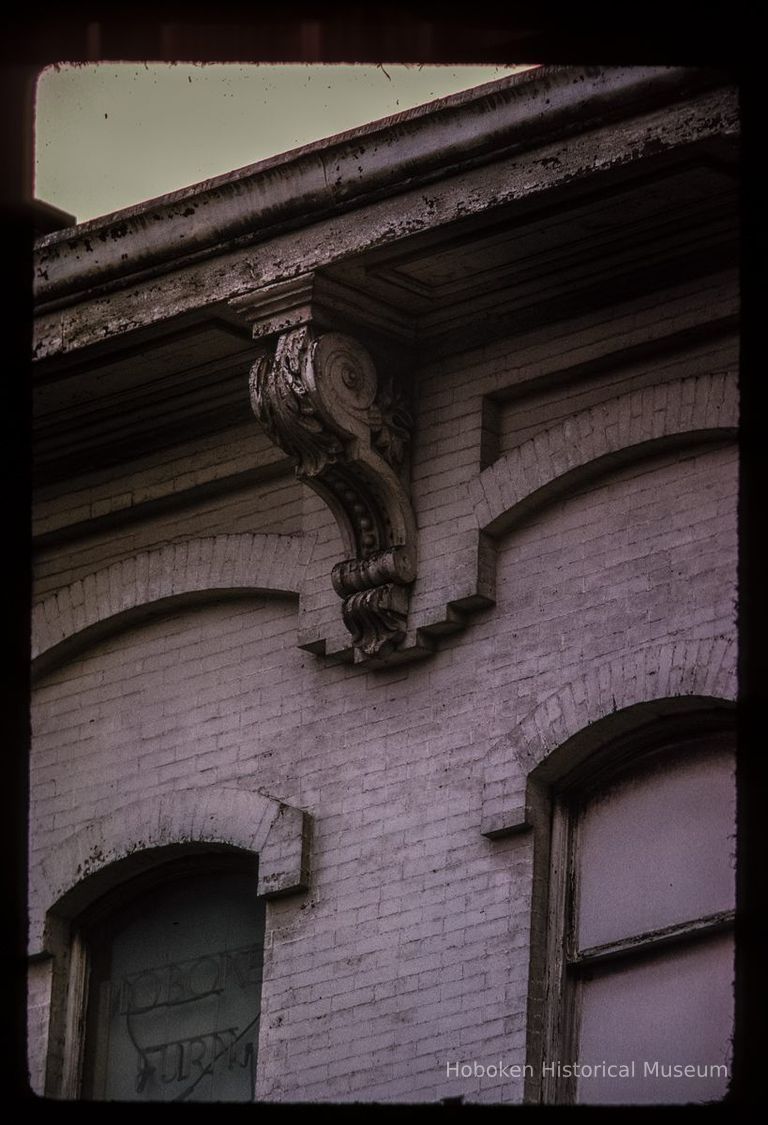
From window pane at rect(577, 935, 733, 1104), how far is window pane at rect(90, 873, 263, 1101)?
1664 millimetres

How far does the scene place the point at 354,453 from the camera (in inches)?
437

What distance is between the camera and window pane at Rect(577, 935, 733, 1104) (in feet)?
33.1

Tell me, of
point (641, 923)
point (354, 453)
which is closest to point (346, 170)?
point (354, 453)

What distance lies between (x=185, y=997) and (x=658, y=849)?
2.37 metres

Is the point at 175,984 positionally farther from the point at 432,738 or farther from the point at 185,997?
the point at 432,738

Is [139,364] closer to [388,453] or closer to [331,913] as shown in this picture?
[388,453]

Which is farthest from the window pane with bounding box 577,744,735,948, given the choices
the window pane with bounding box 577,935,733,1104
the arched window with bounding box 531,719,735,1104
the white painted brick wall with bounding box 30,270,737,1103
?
the white painted brick wall with bounding box 30,270,737,1103

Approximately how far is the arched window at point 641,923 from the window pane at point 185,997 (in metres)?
1.57

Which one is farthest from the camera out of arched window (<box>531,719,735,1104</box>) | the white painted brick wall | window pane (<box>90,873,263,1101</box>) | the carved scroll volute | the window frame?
the window frame

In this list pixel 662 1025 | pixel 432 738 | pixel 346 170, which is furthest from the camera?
pixel 432 738

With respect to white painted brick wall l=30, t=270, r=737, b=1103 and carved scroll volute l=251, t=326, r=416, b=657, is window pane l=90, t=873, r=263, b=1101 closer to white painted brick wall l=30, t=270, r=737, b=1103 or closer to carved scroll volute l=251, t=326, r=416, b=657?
white painted brick wall l=30, t=270, r=737, b=1103

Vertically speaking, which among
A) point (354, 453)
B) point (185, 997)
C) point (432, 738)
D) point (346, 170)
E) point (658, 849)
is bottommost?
point (185, 997)

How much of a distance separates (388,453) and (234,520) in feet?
3.71

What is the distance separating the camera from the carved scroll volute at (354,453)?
36.1 feet
